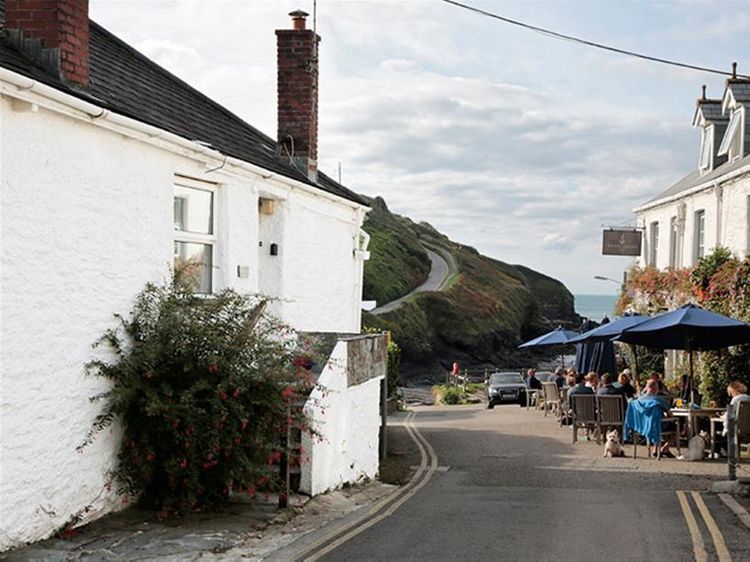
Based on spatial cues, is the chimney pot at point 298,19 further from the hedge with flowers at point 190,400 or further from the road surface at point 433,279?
the road surface at point 433,279

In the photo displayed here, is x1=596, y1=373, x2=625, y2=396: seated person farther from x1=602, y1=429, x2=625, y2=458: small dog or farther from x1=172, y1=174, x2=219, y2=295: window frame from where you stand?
x1=172, y1=174, x2=219, y2=295: window frame

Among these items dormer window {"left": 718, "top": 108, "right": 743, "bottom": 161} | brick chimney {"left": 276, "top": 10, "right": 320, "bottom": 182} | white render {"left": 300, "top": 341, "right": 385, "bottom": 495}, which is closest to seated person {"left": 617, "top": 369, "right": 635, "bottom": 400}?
white render {"left": 300, "top": 341, "right": 385, "bottom": 495}

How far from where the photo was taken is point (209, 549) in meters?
9.63

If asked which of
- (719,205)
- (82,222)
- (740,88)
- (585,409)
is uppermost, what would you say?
(740,88)

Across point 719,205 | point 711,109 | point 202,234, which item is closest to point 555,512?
point 202,234

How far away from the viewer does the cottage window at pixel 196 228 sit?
1303 centimetres

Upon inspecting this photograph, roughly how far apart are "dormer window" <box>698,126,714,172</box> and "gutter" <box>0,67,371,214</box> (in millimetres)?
20151

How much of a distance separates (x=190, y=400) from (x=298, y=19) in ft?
36.7

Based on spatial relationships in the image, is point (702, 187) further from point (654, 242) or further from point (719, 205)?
point (654, 242)

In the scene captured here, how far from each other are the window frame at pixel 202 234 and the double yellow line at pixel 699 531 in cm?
684

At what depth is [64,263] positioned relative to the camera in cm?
980

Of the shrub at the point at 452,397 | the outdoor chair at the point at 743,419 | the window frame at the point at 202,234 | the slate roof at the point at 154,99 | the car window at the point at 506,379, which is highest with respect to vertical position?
the slate roof at the point at 154,99

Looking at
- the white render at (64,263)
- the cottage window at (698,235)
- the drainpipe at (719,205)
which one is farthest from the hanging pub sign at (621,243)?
the white render at (64,263)

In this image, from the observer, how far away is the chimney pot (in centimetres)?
1973
